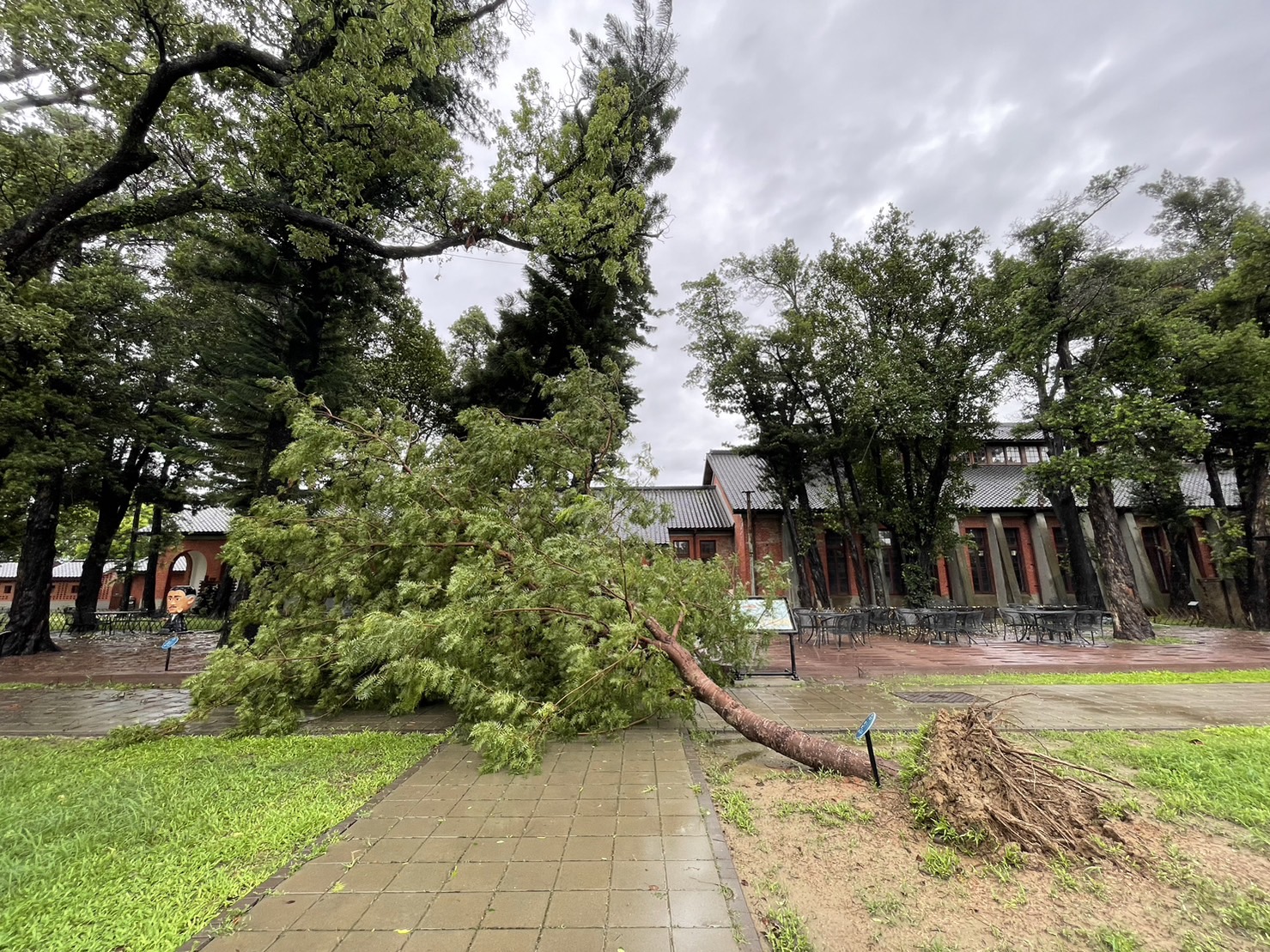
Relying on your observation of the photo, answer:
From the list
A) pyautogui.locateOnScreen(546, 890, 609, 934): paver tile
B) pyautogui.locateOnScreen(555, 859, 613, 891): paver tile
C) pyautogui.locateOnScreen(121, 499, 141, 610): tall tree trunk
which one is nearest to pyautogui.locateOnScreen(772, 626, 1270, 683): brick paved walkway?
pyautogui.locateOnScreen(555, 859, 613, 891): paver tile

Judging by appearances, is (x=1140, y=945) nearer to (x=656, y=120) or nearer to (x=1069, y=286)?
(x=656, y=120)

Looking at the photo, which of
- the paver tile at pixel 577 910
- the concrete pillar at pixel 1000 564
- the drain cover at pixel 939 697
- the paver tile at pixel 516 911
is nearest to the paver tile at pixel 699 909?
the paver tile at pixel 577 910

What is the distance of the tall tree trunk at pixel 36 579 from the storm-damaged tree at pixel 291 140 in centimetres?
392

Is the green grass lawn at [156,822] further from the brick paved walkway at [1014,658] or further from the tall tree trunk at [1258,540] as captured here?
the tall tree trunk at [1258,540]

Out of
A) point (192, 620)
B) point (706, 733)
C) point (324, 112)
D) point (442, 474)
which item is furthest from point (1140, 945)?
point (192, 620)

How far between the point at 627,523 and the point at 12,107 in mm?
10677

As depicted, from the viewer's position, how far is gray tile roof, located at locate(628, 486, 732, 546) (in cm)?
2284

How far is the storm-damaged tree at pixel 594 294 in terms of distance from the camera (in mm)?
9961

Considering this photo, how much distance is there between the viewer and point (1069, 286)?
44.5 feet

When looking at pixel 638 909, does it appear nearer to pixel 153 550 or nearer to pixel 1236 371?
pixel 1236 371

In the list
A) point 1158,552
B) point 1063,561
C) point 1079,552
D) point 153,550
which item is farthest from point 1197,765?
point 153,550

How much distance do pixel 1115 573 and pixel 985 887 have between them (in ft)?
50.7

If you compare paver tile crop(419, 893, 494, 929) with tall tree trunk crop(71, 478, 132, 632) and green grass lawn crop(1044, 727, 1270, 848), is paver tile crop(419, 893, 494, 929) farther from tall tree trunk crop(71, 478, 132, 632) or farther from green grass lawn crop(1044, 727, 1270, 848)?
tall tree trunk crop(71, 478, 132, 632)

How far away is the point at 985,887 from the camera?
2582mm
